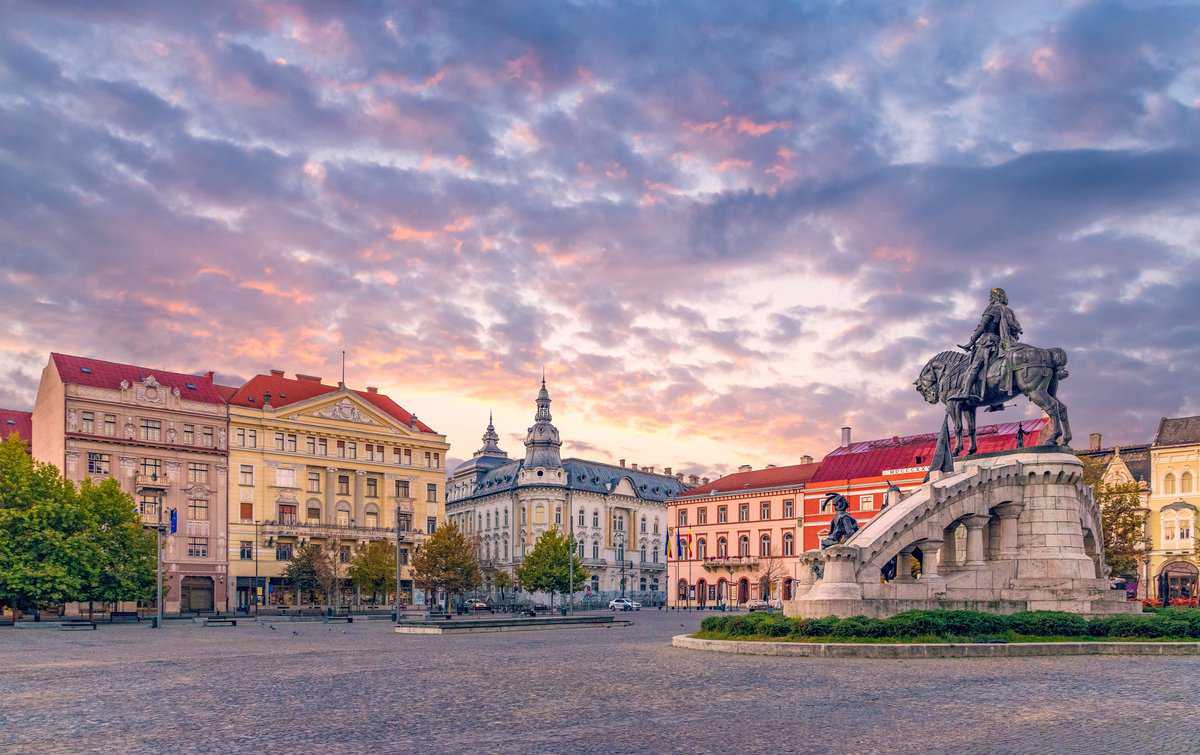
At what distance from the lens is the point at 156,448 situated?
83000 mm

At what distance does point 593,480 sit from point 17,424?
6431 cm

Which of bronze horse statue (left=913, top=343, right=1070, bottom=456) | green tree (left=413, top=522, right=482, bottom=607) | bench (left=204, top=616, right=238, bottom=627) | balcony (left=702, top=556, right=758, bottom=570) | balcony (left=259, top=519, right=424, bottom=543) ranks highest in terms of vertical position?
bronze horse statue (left=913, top=343, right=1070, bottom=456)

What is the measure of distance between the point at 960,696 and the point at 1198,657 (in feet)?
37.0

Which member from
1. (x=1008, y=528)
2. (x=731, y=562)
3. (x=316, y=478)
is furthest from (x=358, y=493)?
(x=1008, y=528)

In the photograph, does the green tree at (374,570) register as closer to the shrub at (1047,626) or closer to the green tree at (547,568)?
the green tree at (547,568)

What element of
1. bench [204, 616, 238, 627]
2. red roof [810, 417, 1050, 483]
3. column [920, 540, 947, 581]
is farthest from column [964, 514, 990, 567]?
red roof [810, 417, 1050, 483]

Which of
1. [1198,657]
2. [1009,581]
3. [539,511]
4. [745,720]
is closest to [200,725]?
[745,720]

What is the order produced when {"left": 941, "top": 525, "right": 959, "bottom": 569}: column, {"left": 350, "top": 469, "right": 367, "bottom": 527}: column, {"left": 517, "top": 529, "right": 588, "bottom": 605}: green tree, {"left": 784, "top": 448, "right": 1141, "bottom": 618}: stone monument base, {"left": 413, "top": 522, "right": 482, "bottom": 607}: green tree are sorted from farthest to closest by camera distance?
1. {"left": 350, "top": 469, "right": 367, "bottom": 527}: column
2. {"left": 517, "top": 529, "right": 588, "bottom": 605}: green tree
3. {"left": 413, "top": 522, "right": 482, "bottom": 607}: green tree
4. {"left": 941, "top": 525, "right": 959, "bottom": 569}: column
5. {"left": 784, "top": 448, "right": 1141, "bottom": 618}: stone monument base

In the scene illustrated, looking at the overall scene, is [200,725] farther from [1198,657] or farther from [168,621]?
[168,621]

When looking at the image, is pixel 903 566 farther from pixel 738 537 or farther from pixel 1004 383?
pixel 738 537

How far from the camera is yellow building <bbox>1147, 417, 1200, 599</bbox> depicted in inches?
3172

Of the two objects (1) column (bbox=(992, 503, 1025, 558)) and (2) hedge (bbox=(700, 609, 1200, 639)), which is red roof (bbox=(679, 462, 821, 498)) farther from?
(2) hedge (bbox=(700, 609, 1200, 639))

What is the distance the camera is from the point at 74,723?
52.2 ft

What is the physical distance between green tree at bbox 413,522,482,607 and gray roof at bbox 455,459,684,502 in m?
53.9
